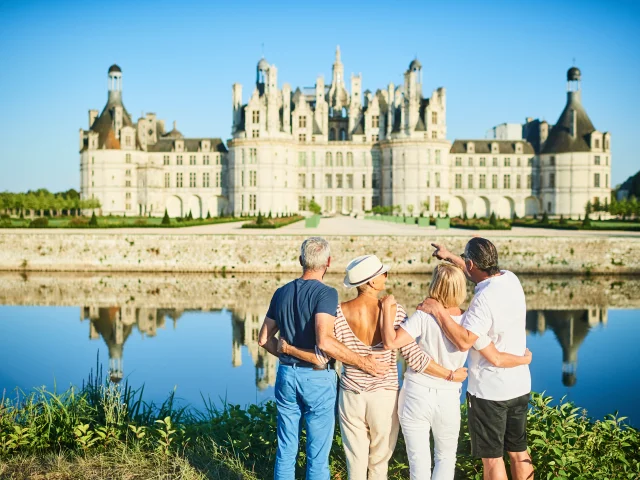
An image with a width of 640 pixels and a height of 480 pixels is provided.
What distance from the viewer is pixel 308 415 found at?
14.3 ft

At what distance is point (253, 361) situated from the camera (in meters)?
11.5

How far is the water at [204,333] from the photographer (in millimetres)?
10070

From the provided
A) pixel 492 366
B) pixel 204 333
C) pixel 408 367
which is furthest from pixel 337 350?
pixel 204 333

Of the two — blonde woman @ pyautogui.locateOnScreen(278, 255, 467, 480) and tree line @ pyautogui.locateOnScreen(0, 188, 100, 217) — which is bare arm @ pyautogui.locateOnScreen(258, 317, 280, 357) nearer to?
blonde woman @ pyautogui.locateOnScreen(278, 255, 467, 480)

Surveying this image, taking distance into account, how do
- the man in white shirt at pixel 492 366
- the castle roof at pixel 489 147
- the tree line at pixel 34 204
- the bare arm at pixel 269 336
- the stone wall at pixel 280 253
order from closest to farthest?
the man in white shirt at pixel 492 366 → the bare arm at pixel 269 336 → the stone wall at pixel 280 253 → the tree line at pixel 34 204 → the castle roof at pixel 489 147

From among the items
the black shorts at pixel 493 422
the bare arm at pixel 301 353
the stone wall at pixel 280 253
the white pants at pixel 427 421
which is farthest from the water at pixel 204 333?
the black shorts at pixel 493 422

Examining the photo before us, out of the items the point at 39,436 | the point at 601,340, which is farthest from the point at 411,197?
the point at 39,436

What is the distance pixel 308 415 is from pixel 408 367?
739mm

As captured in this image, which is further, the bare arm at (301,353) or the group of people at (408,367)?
the bare arm at (301,353)

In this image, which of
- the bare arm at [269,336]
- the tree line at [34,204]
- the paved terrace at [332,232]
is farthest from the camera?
the tree line at [34,204]

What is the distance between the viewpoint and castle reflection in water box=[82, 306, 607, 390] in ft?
37.0

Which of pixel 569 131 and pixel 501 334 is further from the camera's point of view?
pixel 569 131

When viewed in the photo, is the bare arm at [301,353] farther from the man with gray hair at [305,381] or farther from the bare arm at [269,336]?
the bare arm at [269,336]

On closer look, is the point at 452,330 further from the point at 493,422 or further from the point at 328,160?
the point at 328,160
